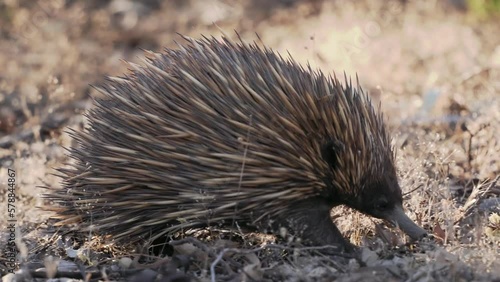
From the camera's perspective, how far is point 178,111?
14.7ft

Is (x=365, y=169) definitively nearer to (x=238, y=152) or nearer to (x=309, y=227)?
(x=309, y=227)

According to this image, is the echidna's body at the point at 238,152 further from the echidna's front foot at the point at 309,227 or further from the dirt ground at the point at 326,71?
the dirt ground at the point at 326,71

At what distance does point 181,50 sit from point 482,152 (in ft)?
8.45

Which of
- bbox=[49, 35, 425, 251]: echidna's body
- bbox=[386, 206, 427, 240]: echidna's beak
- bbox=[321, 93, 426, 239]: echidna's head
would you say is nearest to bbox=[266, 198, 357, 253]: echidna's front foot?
bbox=[49, 35, 425, 251]: echidna's body

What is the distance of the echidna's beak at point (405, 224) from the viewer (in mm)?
4449

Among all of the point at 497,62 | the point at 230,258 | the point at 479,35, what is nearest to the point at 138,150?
the point at 230,258

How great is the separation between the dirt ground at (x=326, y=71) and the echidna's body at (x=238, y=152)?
0.19 m

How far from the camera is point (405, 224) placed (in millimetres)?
4531

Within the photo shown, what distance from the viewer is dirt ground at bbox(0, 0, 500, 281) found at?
4.25 meters

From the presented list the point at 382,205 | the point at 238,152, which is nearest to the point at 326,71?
the point at 382,205

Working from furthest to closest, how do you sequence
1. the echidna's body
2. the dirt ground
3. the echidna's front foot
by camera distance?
the echidna's front foot < the echidna's body < the dirt ground

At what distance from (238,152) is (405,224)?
95 centimetres

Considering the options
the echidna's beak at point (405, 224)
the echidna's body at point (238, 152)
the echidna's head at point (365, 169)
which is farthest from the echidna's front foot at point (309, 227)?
the echidna's beak at point (405, 224)

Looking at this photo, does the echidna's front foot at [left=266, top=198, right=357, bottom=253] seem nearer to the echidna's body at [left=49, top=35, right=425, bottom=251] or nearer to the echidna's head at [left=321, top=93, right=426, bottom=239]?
the echidna's body at [left=49, top=35, right=425, bottom=251]
